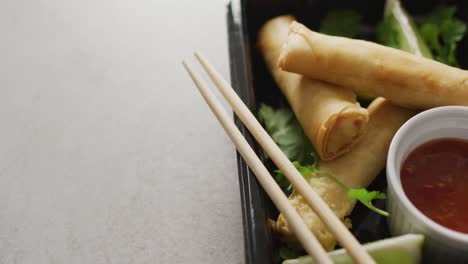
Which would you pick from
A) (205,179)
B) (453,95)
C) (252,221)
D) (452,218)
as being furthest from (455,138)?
(205,179)

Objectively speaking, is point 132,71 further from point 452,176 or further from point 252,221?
point 452,176

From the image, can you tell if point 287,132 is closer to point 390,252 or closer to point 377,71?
point 377,71

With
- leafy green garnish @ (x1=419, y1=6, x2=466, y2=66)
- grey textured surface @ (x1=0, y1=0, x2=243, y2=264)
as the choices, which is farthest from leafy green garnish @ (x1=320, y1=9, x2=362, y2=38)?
grey textured surface @ (x1=0, y1=0, x2=243, y2=264)

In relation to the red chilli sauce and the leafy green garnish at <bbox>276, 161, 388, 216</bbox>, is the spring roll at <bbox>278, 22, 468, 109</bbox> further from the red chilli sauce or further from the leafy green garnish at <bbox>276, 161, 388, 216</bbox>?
the leafy green garnish at <bbox>276, 161, 388, 216</bbox>

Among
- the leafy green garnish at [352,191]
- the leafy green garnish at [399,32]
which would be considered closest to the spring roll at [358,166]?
the leafy green garnish at [352,191]

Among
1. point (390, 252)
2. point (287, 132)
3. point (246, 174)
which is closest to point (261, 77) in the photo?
point (287, 132)
